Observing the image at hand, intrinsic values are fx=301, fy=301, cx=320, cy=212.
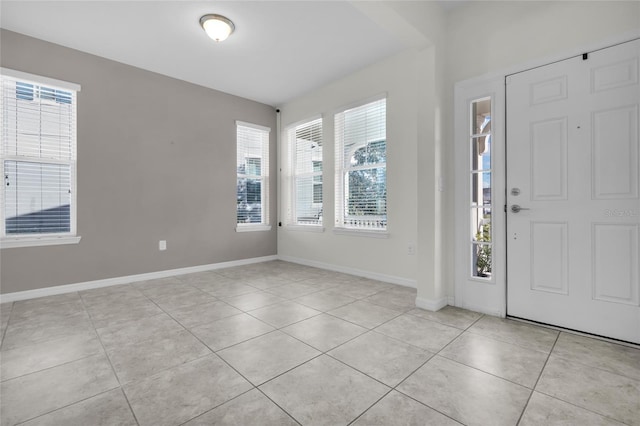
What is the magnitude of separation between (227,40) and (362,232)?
9.57 feet

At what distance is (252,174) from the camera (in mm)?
5461

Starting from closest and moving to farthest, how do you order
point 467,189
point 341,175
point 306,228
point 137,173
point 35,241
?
point 467,189 → point 35,241 → point 137,173 → point 341,175 → point 306,228

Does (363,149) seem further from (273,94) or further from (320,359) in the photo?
(320,359)

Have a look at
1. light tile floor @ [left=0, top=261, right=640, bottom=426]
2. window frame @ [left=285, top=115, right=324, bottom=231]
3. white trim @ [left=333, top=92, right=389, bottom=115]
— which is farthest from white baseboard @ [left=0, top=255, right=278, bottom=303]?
white trim @ [left=333, top=92, right=389, bottom=115]

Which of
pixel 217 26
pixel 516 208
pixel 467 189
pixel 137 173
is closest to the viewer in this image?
pixel 516 208

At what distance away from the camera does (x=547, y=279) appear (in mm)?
2443

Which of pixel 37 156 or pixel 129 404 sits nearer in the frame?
pixel 129 404

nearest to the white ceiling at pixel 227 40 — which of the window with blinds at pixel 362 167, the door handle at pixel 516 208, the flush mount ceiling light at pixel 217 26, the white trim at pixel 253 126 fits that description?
the flush mount ceiling light at pixel 217 26

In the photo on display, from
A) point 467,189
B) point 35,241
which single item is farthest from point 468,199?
point 35,241

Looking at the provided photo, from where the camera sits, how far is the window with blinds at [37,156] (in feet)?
10.9

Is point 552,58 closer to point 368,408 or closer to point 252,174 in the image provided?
point 368,408

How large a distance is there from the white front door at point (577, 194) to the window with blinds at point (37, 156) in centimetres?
482

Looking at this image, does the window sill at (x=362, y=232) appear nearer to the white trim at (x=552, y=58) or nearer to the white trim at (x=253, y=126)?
the white trim at (x=552, y=58)

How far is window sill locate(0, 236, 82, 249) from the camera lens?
3.26 meters
